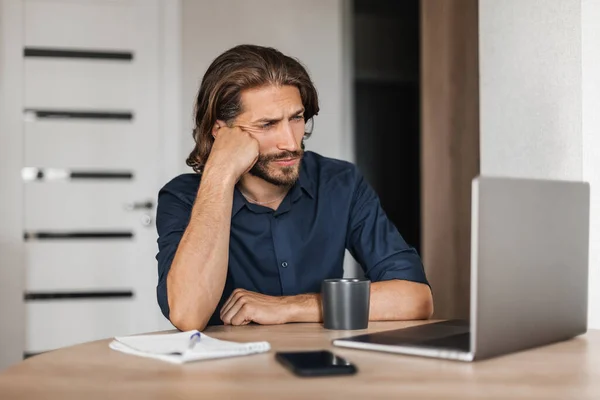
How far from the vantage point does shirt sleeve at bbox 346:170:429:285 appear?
1812mm

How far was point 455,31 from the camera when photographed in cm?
315

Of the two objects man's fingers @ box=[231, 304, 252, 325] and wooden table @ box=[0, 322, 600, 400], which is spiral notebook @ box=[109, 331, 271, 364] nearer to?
wooden table @ box=[0, 322, 600, 400]

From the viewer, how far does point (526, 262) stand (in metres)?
1.13

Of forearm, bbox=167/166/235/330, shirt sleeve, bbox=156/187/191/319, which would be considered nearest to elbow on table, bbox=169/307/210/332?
forearm, bbox=167/166/235/330

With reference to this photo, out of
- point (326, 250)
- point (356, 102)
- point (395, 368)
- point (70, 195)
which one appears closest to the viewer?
point (395, 368)

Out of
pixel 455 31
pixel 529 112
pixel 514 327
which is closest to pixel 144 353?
pixel 514 327

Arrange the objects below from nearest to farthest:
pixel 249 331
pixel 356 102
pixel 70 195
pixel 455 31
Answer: pixel 249 331 → pixel 455 31 → pixel 70 195 → pixel 356 102

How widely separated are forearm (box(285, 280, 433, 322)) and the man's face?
0.41 meters

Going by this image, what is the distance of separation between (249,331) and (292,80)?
2.67 ft

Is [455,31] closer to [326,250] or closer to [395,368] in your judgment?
[326,250]

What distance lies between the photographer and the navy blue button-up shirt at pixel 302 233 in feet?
6.29

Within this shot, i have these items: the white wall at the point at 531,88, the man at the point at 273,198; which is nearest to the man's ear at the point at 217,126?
the man at the point at 273,198

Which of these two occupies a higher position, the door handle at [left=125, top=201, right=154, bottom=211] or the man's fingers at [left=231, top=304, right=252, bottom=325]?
the door handle at [left=125, top=201, right=154, bottom=211]

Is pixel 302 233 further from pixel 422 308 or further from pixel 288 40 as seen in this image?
pixel 288 40
